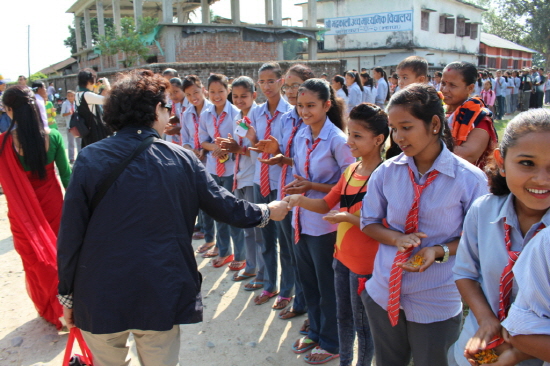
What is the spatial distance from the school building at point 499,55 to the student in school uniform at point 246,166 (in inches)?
1435

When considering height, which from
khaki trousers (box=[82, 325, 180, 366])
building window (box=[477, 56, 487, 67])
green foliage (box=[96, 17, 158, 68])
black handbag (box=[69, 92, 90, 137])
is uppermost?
building window (box=[477, 56, 487, 67])

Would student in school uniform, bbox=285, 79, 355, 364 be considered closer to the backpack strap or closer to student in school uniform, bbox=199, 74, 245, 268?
the backpack strap

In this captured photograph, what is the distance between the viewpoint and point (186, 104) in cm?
600

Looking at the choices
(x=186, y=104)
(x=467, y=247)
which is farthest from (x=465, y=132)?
(x=186, y=104)

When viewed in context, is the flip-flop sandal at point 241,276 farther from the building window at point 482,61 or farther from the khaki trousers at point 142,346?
the building window at point 482,61

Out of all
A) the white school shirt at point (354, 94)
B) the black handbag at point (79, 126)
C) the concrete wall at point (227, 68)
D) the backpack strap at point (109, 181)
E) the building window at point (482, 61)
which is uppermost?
the building window at point (482, 61)

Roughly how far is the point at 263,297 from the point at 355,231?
1974mm

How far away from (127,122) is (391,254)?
57.0 inches

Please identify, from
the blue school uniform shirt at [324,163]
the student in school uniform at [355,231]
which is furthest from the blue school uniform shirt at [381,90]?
the student in school uniform at [355,231]

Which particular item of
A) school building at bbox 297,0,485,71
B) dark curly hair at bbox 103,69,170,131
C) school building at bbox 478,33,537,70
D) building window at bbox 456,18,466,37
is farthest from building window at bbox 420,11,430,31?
dark curly hair at bbox 103,69,170,131

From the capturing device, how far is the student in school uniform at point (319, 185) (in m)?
3.00

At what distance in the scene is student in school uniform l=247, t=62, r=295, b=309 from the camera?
3.95m

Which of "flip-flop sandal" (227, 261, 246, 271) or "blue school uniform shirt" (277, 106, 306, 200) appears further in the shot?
"flip-flop sandal" (227, 261, 246, 271)

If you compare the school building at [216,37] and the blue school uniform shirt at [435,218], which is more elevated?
the school building at [216,37]
